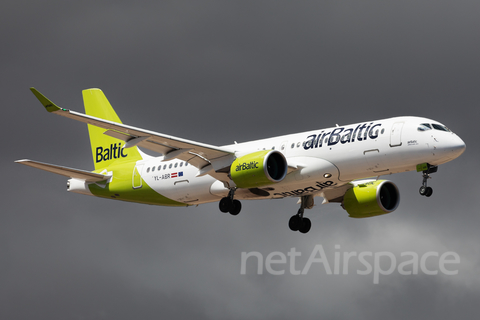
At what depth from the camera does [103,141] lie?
59375mm

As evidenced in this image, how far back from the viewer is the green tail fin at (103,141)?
187ft

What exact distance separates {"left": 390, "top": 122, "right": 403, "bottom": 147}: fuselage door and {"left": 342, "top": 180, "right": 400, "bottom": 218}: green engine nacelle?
9249 mm

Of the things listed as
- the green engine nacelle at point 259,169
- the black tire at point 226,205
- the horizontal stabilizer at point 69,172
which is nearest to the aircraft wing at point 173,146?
the green engine nacelle at point 259,169

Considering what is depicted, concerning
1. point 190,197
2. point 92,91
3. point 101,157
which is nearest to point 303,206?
point 190,197

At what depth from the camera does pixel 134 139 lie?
44.3m

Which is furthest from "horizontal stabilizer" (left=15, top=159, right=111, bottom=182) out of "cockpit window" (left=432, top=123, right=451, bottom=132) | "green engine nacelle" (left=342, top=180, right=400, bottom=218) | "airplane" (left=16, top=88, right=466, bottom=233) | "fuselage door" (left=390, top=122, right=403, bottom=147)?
"cockpit window" (left=432, top=123, right=451, bottom=132)

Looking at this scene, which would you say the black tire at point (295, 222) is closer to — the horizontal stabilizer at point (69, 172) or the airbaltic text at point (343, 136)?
the airbaltic text at point (343, 136)

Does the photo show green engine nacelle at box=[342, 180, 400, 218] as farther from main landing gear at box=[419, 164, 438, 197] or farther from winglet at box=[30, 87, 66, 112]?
winglet at box=[30, 87, 66, 112]

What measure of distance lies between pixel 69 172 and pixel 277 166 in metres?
15.8

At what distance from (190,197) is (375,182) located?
42.3 feet

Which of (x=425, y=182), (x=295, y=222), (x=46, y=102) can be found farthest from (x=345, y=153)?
(x=46, y=102)

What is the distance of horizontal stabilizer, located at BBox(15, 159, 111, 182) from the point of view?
155 ft

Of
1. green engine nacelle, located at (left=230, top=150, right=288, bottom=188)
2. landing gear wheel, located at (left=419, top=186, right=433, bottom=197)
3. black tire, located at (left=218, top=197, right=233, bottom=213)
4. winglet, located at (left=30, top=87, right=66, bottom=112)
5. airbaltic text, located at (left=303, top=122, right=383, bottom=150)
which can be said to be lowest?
landing gear wheel, located at (left=419, top=186, right=433, bottom=197)

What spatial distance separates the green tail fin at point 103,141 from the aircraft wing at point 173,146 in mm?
9121
